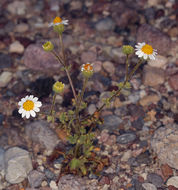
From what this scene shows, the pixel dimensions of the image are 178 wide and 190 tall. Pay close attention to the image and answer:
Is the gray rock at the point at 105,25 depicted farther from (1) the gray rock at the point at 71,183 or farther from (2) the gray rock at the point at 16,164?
(1) the gray rock at the point at 71,183

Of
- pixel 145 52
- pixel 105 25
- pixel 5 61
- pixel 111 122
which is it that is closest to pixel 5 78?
pixel 5 61

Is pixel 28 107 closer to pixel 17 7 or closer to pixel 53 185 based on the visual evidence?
pixel 53 185

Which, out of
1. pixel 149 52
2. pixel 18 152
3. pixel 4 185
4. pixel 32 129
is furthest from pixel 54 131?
pixel 149 52

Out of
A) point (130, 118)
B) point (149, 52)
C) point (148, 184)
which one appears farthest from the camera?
point (130, 118)

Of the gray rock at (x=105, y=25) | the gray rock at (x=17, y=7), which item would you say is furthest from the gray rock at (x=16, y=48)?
the gray rock at (x=105, y=25)

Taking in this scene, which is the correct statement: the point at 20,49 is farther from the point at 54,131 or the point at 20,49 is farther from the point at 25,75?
the point at 54,131
